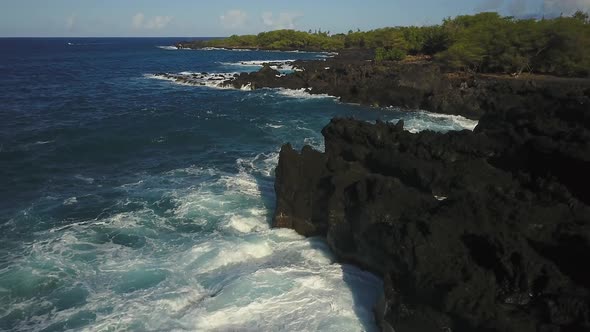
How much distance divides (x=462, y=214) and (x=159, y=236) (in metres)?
10.9

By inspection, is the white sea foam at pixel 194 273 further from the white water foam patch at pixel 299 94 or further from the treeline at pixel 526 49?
the treeline at pixel 526 49

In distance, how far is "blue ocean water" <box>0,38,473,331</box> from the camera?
39.2 feet

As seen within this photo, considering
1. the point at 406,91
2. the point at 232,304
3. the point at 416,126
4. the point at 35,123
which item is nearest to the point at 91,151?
the point at 35,123

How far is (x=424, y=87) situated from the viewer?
44.8 meters

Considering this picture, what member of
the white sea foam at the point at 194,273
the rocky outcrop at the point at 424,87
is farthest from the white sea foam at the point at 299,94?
the white sea foam at the point at 194,273

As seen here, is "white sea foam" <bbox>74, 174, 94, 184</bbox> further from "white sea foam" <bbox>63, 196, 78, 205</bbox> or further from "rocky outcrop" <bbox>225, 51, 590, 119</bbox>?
"rocky outcrop" <bbox>225, 51, 590, 119</bbox>

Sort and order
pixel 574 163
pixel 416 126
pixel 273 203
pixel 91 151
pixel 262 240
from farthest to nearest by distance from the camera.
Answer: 1. pixel 416 126
2. pixel 91 151
3. pixel 273 203
4. pixel 262 240
5. pixel 574 163

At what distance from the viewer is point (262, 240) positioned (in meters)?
15.8

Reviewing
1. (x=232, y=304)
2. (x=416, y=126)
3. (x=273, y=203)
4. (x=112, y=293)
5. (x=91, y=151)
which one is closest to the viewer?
(x=232, y=304)

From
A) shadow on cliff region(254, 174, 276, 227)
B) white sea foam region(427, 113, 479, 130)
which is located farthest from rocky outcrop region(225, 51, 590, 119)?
shadow on cliff region(254, 174, 276, 227)

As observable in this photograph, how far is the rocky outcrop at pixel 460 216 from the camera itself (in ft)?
31.3

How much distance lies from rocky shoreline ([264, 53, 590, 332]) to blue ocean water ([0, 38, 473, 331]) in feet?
4.91

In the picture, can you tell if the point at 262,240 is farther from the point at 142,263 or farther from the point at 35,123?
the point at 35,123

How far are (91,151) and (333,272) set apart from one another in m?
21.1
